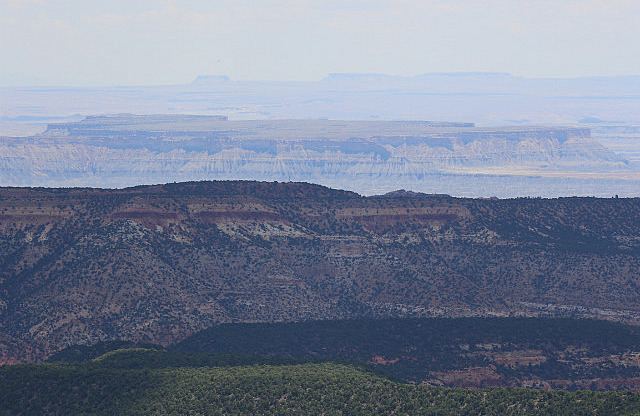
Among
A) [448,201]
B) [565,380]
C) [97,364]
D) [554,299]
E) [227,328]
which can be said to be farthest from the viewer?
[448,201]

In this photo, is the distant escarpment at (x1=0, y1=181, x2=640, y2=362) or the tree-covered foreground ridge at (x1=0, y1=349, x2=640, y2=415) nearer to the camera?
the tree-covered foreground ridge at (x1=0, y1=349, x2=640, y2=415)

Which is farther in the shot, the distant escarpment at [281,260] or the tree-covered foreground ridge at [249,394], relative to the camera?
the distant escarpment at [281,260]

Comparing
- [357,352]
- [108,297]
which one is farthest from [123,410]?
[108,297]

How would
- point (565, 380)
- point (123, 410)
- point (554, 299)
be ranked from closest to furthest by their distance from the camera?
point (123, 410)
point (565, 380)
point (554, 299)

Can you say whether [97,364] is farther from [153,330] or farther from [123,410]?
[153,330]
